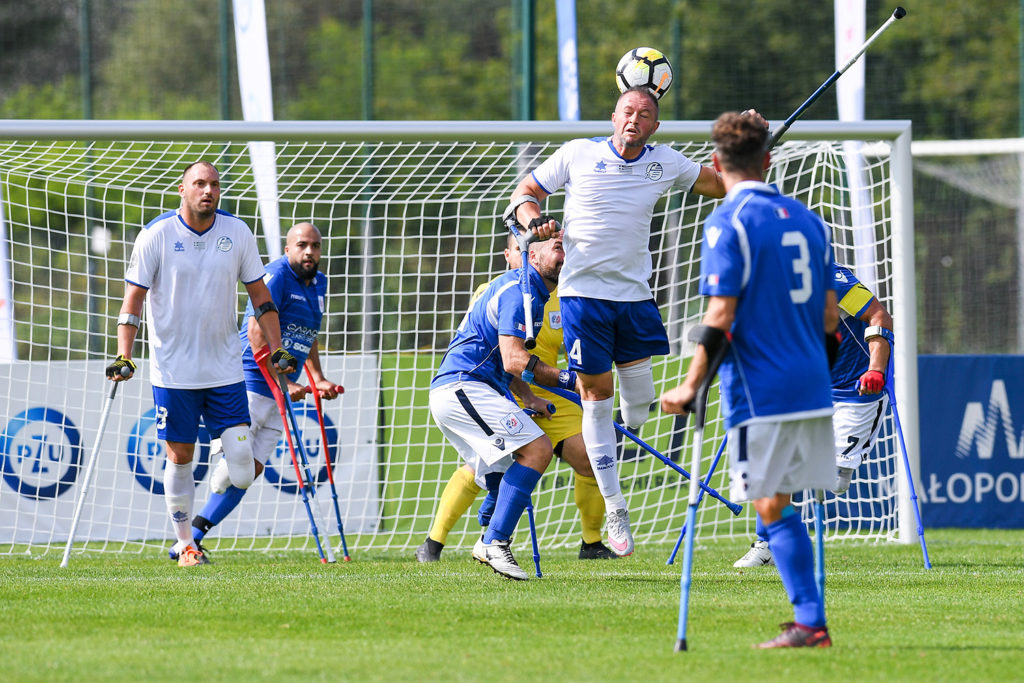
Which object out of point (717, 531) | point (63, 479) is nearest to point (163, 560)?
point (63, 479)

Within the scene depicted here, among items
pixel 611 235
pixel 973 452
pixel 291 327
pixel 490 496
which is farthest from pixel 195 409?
pixel 973 452

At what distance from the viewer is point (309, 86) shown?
31.0 meters

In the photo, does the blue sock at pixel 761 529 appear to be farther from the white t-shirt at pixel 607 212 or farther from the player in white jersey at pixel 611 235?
the white t-shirt at pixel 607 212

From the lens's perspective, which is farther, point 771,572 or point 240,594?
point 771,572

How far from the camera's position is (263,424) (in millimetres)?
9680

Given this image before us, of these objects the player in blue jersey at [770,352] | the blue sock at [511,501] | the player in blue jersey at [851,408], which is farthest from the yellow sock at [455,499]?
the player in blue jersey at [770,352]

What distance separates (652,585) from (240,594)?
2268 millimetres

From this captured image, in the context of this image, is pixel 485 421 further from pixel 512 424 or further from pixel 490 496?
pixel 490 496

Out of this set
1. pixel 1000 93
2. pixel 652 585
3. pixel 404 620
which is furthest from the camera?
pixel 1000 93

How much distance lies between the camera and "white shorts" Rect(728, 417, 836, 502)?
5.25 metres

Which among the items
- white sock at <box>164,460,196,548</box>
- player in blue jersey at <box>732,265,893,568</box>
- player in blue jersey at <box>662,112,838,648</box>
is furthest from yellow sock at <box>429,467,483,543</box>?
player in blue jersey at <box>662,112,838,648</box>

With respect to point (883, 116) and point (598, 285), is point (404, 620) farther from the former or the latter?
point (883, 116)

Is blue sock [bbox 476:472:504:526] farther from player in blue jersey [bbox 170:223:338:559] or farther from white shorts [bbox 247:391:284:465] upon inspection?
white shorts [bbox 247:391:284:465]

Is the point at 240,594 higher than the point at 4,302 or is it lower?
lower
